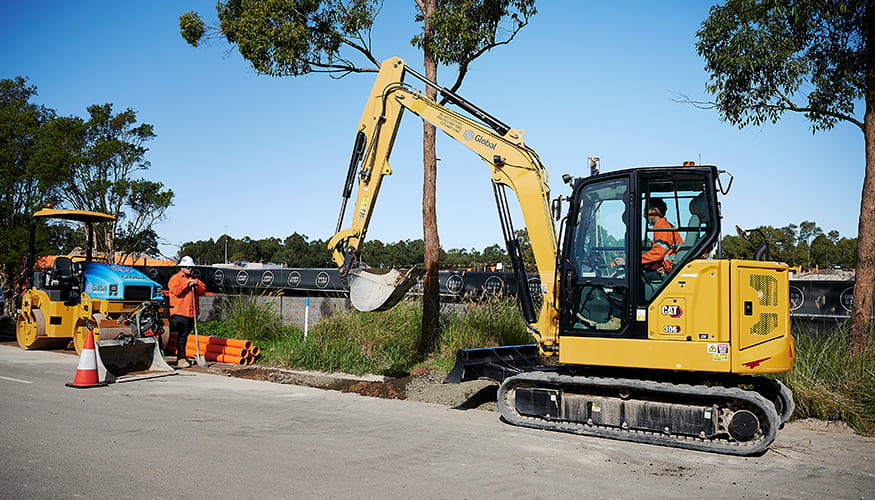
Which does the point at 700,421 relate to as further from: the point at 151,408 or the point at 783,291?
the point at 151,408

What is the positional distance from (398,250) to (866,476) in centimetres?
5163

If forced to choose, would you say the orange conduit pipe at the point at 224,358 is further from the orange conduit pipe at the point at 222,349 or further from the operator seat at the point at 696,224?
the operator seat at the point at 696,224

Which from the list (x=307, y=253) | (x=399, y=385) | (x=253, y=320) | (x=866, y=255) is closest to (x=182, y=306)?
(x=253, y=320)

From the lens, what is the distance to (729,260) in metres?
7.26

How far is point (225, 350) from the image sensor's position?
43.9ft

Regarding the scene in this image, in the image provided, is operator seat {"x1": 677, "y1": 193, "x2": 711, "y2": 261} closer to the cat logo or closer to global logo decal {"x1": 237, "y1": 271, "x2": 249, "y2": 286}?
the cat logo

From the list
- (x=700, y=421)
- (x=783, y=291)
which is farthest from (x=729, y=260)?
(x=700, y=421)

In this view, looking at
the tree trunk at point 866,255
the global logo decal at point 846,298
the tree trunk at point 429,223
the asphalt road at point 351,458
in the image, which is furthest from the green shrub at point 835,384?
the tree trunk at point 429,223

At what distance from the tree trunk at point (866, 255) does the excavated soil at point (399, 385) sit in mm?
5288

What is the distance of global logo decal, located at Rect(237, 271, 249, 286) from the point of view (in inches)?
875

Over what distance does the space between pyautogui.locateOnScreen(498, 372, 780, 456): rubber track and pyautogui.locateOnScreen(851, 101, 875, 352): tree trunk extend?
3.34 meters

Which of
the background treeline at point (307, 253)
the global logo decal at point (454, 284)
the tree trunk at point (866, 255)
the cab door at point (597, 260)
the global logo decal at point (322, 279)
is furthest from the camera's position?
the background treeline at point (307, 253)

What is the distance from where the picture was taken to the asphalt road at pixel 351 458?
5.48m

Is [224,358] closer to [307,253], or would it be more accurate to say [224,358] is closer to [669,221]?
[669,221]
